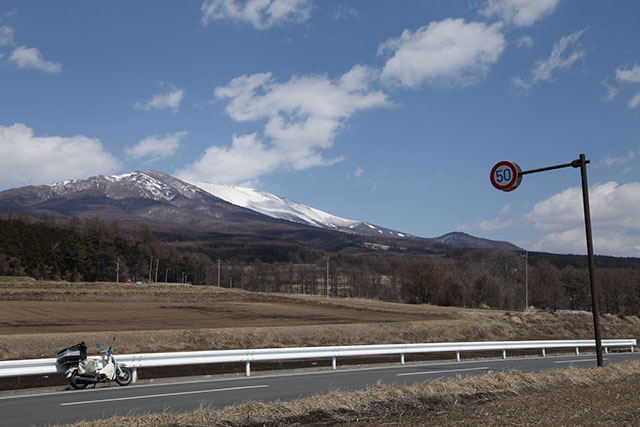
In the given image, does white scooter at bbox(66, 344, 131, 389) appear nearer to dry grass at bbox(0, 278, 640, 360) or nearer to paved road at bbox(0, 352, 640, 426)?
paved road at bbox(0, 352, 640, 426)

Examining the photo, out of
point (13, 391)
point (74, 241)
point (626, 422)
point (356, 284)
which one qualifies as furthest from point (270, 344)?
point (356, 284)

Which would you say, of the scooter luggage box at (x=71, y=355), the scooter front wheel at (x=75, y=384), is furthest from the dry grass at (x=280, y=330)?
the scooter front wheel at (x=75, y=384)

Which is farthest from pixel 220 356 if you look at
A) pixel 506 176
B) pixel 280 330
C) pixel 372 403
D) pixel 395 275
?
pixel 395 275

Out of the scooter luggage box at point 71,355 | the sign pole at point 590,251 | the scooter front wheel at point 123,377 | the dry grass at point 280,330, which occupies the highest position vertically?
the sign pole at point 590,251

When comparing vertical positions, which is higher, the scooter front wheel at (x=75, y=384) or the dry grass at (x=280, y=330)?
the scooter front wheel at (x=75, y=384)

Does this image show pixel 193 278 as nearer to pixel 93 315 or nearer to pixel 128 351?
pixel 93 315

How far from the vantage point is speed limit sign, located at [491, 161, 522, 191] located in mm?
14680

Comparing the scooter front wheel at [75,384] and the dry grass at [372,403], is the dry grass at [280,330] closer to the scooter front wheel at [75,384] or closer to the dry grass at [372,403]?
the scooter front wheel at [75,384]

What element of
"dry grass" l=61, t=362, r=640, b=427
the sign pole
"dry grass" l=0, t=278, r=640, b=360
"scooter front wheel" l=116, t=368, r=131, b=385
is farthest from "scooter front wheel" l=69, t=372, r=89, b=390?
the sign pole

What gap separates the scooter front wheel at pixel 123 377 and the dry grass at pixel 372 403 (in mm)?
7189

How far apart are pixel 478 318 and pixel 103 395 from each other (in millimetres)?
44566

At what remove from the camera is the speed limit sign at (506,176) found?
1468 cm

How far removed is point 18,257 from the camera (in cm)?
9969

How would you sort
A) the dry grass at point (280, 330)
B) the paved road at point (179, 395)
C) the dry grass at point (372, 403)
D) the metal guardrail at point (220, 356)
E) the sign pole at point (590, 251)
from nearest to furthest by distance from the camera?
the dry grass at point (372, 403), the paved road at point (179, 395), the metal guardrail at point (220, 356), the sign pole at point (590, 251), the dry grass at point (280, 330)
